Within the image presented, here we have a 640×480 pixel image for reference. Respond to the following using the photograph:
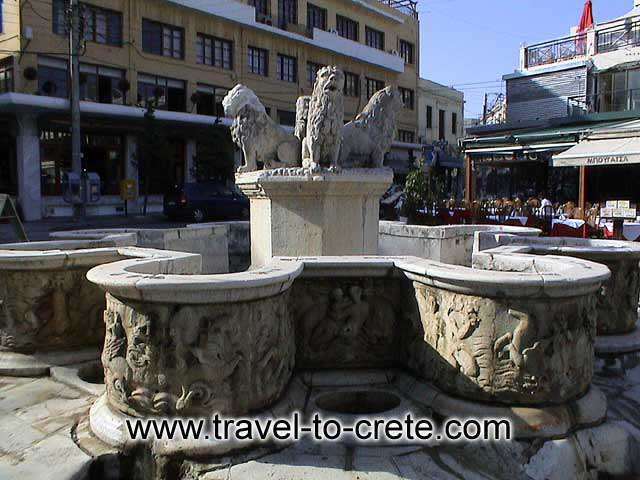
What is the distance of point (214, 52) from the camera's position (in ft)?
87.9

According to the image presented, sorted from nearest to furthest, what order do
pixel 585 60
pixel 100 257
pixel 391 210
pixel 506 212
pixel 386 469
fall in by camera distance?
pixel 386 469
pixel 100 257
pixel 506 212
pixel 391 210
pixel 585 60

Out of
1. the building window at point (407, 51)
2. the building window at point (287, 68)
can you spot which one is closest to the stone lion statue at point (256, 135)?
the building window at point (287, 68)

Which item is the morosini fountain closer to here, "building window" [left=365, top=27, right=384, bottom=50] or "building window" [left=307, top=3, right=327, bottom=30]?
"building window" [left=307, top=3, right=327, bottom=30]

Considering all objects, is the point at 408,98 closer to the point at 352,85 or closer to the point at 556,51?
the point at 352,85

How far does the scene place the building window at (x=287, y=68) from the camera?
29.7 metres

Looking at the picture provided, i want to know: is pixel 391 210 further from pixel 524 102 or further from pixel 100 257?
pixel 100 257

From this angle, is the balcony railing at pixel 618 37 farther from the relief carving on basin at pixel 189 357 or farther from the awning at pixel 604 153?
the relief carving on basin at pixel 189 357

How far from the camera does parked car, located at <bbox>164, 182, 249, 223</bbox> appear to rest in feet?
65.6

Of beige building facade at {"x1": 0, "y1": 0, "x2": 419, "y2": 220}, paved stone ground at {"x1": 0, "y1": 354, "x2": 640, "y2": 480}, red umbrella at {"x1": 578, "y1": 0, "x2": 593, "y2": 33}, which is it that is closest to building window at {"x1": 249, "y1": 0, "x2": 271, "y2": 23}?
beige building facade at {"x1": 0, "y1": 0, "x2": 419, "y2": 220}

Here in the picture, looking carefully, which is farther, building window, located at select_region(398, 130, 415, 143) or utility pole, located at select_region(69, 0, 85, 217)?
building window, located at select_region(398, 130, 415, 143)

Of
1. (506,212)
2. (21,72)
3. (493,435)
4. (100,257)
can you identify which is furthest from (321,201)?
(21,72)

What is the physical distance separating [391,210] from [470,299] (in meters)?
16.0

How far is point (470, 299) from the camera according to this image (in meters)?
3.40

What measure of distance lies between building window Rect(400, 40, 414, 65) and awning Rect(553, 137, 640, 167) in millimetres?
24940
